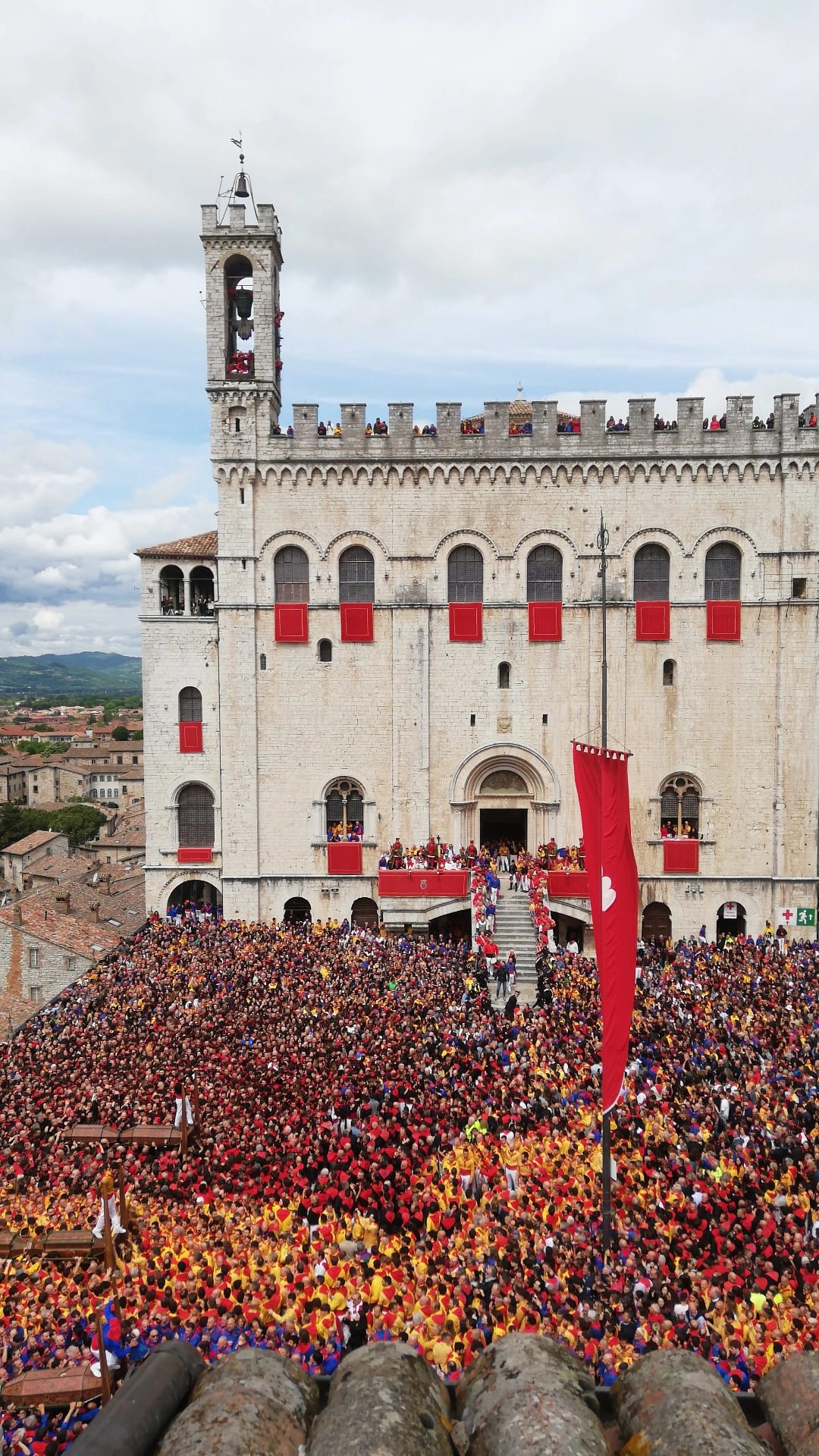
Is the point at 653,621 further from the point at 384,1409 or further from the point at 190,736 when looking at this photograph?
the point at 384,1409

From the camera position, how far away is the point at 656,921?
31.5 metres

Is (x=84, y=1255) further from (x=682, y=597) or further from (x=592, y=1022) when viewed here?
(x=682, y=597)

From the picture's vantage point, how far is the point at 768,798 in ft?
102

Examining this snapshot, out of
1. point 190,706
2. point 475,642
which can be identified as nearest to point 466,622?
point 475,642

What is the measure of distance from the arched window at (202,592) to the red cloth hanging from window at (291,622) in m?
2.87

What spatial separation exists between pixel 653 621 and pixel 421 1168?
836 inches

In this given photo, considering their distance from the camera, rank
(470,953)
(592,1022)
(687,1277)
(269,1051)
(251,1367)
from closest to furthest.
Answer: (251,1367)
(687,1277)
(269,1051)
(592,1022)
(470,953)

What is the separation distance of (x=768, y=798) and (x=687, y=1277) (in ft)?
72.3

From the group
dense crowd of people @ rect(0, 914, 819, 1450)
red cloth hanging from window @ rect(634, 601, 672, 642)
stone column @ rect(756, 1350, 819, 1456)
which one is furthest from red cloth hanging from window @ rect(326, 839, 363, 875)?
stone column @ rect(756, 1350, 819, 1456)

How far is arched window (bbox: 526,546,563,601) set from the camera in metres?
31.2

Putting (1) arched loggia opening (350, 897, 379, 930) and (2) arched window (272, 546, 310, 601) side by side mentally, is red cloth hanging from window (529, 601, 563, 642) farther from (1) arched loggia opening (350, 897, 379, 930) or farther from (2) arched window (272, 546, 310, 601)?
(1) arched loggia opening (350, 897, 379, 930)

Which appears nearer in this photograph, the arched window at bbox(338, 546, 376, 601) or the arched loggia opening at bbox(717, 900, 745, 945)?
the arched loggia opening at bbox(717, 900, 745, 945)

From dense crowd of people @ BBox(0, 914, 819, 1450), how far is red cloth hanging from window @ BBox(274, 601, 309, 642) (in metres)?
12.2

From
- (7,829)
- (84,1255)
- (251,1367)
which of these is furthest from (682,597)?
(7,829)
